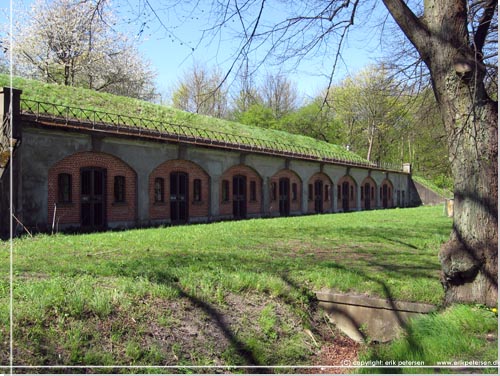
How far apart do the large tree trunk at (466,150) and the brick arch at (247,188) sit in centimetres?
1726

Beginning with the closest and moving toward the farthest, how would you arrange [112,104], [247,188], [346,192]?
[247,188] → [112,104] → [346,192]

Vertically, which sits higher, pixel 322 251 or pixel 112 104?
pixel 112 104

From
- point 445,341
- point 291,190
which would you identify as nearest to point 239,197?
point 291,190

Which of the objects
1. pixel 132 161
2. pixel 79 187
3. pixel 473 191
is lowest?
pixel 473 191

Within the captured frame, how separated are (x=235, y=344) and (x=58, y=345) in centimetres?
208

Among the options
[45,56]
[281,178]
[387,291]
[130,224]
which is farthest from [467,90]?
[45,56]

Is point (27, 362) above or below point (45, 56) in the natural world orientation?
below

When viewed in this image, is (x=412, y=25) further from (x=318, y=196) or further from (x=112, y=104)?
(x=318, y=196)

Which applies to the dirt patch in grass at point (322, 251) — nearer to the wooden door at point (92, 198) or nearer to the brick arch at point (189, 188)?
the wooden door at point (92, 198)

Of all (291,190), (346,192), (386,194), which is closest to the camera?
(291,190)

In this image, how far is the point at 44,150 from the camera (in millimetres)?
15086

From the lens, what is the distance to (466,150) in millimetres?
6086

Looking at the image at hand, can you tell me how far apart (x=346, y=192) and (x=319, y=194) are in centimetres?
468

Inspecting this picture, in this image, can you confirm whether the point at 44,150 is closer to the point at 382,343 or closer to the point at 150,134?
the point at 150,134
